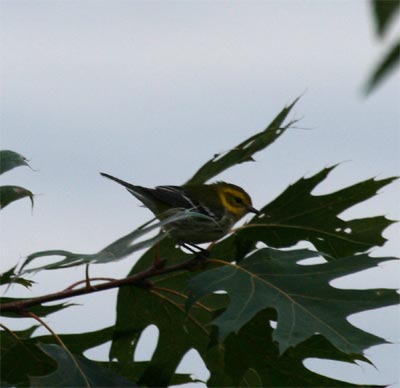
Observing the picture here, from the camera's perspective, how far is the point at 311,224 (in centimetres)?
371

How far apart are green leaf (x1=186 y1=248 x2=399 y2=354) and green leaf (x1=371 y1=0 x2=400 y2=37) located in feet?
8.24

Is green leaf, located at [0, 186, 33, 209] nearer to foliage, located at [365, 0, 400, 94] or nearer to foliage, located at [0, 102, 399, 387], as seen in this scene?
foliage, located at [0, 102, 399, 387]

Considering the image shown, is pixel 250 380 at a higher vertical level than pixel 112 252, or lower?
lower

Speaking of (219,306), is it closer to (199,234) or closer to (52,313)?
(52,313)

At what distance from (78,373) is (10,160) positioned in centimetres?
90

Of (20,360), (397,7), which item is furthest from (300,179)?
(397,7)

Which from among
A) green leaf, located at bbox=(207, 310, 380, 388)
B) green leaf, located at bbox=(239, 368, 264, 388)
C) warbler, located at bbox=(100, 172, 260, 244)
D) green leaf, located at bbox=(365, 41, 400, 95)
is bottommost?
green leaf, located at bbox=(239, 368, 264, 388)

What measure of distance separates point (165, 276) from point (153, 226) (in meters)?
0.70

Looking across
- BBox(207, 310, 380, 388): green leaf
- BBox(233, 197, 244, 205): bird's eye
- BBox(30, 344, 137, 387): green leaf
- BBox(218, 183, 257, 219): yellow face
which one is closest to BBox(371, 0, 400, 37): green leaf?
BBox(30, 344, 137, 387): green leaf

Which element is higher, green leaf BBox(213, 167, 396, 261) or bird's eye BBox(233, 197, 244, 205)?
bird's eye BBox(233, 197, 244, 205)

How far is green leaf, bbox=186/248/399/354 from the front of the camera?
2.98 meters

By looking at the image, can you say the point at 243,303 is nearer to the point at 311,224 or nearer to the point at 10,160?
the point at 311,224

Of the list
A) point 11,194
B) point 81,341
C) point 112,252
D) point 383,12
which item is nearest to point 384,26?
point 383,12

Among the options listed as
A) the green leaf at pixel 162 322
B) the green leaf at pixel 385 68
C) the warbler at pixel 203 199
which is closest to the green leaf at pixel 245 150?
the green leaf at pixel 162 322
